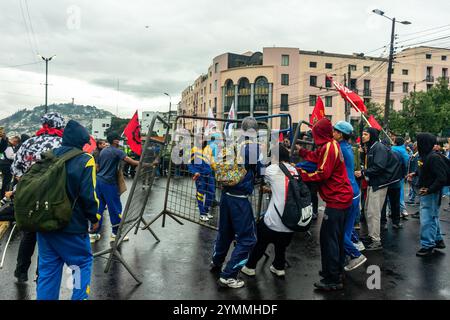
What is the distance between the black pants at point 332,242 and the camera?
4133 millimetres

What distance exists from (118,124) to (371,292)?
9009 centimetres

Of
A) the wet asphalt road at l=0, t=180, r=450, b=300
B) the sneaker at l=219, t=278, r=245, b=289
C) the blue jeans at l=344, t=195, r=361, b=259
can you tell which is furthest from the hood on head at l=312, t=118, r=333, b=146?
the sneaker at l=219, t=278, r=245, b=289

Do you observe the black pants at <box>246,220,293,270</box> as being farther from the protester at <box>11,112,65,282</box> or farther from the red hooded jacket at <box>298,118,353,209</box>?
the protester at <box>11,112,65,282</box>

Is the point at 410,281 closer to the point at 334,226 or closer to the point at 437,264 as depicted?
the point at 437,264

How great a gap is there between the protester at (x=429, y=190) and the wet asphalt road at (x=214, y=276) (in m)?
0.27

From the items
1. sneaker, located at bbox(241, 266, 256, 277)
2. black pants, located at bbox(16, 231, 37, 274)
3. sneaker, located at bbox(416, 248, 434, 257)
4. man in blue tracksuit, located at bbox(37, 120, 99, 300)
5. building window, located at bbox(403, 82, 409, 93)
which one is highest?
building window, located at bbox(403, 82, 409, 93)

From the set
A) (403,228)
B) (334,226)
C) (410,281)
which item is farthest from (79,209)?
(403,228)

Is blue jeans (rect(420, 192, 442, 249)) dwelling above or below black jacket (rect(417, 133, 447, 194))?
below

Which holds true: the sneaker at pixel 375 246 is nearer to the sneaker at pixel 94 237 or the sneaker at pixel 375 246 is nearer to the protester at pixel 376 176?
the protester at pixel 376 176

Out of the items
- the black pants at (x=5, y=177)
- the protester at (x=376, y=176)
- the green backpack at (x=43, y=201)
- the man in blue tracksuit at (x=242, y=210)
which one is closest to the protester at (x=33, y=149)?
the green backpack at (x=43, y=201)

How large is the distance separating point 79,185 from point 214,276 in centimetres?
225

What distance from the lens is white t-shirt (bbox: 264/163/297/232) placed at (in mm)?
4121

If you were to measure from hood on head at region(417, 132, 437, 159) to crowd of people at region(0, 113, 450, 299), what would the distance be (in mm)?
14
